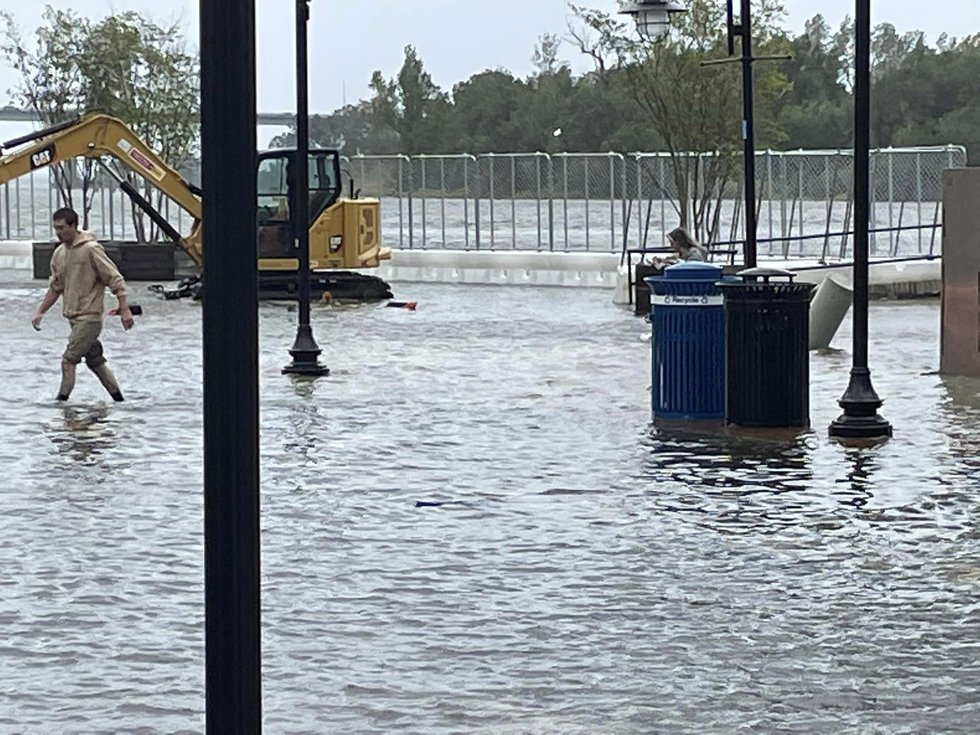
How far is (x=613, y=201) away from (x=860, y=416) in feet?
95.9

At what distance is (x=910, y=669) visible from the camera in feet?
25.2

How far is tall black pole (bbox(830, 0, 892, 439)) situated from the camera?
1448 centimetres

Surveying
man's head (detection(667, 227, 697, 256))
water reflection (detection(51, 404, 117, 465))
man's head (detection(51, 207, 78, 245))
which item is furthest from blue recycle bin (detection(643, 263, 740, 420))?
man's head (detection(667, 227, 697, 256))

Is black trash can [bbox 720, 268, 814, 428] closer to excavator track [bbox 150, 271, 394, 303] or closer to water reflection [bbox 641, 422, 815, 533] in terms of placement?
water reflection [bbox 641, 422, 815, 533]

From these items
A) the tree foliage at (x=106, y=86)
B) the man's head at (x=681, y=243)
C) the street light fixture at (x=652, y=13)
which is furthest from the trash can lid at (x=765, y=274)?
the tree foliage at (x=106, y=86)

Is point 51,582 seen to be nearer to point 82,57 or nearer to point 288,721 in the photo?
point 288,721

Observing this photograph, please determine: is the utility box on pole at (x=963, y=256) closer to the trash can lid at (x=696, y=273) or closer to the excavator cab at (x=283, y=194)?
the trash can lid at (x=696, y=273)

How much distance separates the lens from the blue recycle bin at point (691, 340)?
15391mm

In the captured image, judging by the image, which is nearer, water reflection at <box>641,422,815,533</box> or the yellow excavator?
water reflection at <box>641,422,815,533</box>

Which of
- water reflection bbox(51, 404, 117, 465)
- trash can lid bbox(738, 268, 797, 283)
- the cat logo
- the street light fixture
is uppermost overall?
the street light fixture

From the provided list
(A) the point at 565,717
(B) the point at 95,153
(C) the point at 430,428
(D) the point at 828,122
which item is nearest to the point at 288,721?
(A) the point at 565,717

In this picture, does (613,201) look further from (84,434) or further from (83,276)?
(84,434)

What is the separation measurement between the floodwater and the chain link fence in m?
21.0

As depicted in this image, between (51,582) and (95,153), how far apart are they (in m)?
26.7
